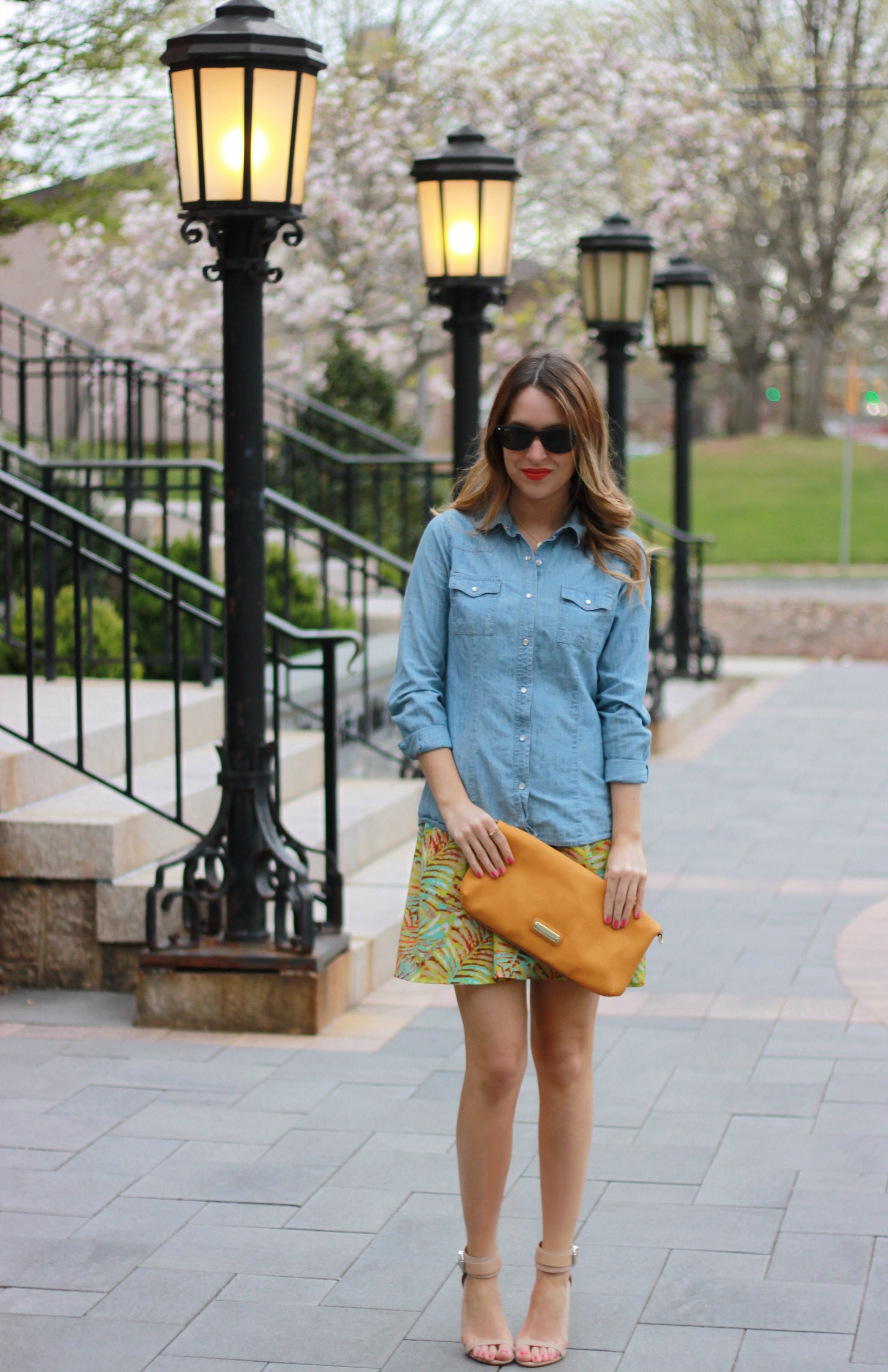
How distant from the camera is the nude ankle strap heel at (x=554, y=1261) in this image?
9.51ft

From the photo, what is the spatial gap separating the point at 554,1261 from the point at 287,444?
9.54 metres

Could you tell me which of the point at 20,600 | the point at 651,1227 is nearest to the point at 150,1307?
the point at 651,1227

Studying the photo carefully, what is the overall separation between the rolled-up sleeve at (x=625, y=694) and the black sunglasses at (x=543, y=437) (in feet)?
0.90

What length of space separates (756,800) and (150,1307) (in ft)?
19.6

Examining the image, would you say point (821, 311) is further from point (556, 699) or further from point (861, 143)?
point (556, 699)

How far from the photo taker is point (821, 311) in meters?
34.6

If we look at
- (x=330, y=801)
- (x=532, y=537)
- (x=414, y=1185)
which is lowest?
(x=414, y=1185)

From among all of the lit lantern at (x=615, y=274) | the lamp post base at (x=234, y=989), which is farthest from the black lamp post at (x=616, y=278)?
the lamp post base at (x=234, y=989)

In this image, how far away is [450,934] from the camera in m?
2.81

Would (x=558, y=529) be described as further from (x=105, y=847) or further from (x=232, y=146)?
(x=105, y=847)

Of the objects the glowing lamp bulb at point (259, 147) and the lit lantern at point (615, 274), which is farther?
the lit lantern at point (615, 274)

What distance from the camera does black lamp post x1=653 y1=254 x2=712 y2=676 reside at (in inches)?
448

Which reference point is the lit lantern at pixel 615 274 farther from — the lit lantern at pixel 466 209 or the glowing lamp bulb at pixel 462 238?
the glowing lamp bulb at pixel 462 238

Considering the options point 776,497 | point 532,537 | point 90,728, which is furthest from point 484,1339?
point 776,497
